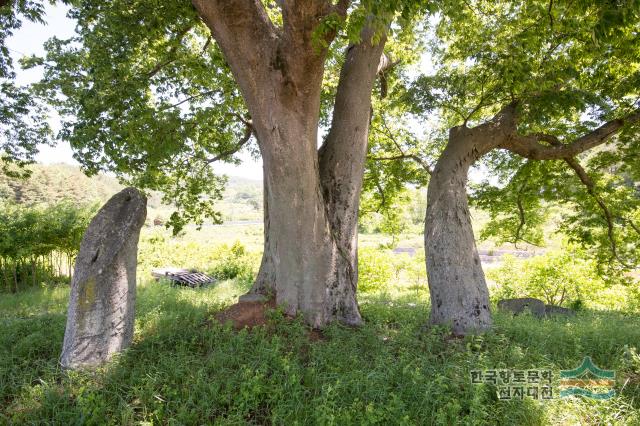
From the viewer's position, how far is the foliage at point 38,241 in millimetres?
10164

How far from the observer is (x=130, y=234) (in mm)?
4031

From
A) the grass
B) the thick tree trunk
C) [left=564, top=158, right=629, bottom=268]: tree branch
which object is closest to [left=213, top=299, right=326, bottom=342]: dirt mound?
the grass

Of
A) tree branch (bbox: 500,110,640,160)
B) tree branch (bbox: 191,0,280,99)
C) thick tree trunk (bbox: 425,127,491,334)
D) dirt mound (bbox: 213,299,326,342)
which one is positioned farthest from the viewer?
tree branch (bbox: 500,110,640,160)

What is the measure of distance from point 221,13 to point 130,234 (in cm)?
268

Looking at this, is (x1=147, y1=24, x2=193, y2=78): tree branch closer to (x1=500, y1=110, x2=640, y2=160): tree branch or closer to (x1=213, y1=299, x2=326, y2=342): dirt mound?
(x1=213, y1=299, x2=326, y2=342): dirt mound

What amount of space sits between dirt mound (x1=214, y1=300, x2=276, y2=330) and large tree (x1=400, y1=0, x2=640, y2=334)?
2528 mm

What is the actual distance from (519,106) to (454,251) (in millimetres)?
2656

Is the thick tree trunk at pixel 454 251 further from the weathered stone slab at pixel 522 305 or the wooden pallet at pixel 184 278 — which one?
the wooden pallet at pixel 184 278

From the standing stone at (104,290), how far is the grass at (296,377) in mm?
210

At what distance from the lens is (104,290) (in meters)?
3.78

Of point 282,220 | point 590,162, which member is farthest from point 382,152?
point 282,220

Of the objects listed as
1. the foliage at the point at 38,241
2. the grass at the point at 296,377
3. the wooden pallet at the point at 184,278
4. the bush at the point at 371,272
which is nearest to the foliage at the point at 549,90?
the grass at the point at 296,377

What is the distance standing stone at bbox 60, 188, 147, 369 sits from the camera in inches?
144

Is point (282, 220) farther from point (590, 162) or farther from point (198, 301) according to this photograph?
point (590, 162)
